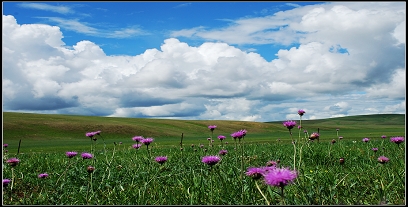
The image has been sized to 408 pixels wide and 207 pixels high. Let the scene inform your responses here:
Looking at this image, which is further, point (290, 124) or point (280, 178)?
point (290, 124)

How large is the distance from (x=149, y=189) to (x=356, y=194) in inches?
116

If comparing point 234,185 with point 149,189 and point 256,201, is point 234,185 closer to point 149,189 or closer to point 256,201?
point 256,201

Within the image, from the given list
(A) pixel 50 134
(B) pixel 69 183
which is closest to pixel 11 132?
(A) pixel 50 134

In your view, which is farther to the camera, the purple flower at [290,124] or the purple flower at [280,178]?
the purple flower at [290,124]

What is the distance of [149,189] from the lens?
6168 mm

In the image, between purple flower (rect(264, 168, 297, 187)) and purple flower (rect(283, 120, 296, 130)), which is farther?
purple flower (rect(283, 120, 296, 130))

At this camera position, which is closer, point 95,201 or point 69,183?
point 95,201

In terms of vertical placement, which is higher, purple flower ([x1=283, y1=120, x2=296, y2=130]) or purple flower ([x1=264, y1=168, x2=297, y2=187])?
purple flower ([x1=283, y1=120, x2=296, y2=130])

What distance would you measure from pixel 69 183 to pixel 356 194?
15.4 ft

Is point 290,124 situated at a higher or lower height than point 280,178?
higher

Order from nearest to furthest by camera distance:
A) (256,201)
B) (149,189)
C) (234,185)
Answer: (256,201)
(234,185)
(149,189)

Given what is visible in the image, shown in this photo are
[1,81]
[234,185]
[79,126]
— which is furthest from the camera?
[79,126]

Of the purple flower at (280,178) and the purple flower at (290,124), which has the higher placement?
the purple flower at (290,124)

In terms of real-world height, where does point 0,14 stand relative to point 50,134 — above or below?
above
